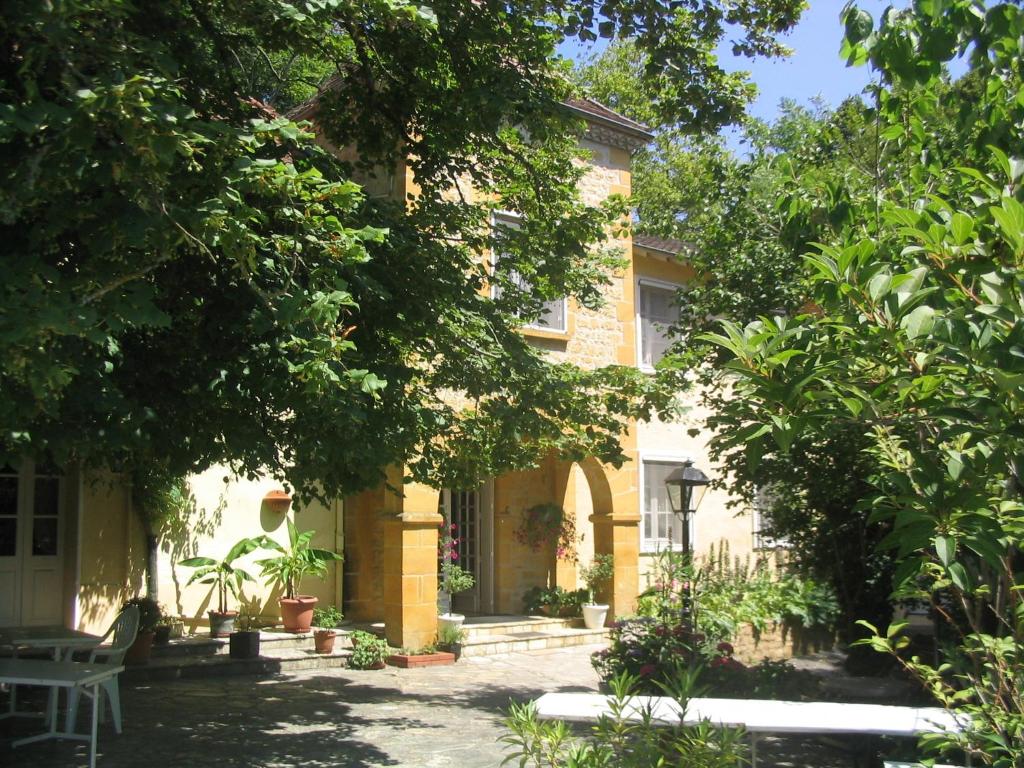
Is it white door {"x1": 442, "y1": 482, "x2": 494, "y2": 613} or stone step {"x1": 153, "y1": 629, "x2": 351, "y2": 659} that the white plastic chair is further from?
white door {"x1": 442, "y1": 482, "x2": 494, "y2": 613}

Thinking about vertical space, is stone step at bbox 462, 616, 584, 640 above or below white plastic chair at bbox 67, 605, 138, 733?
below

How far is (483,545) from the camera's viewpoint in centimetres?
1551

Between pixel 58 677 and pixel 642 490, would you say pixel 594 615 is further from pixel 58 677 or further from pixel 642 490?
pixel 58 677

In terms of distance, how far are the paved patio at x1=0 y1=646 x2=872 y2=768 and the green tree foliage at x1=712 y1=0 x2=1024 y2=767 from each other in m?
4.73

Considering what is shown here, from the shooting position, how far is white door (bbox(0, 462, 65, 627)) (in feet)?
36.1

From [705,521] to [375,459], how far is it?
12227 mm

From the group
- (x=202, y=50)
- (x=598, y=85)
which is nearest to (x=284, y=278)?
(x=202, y=50)

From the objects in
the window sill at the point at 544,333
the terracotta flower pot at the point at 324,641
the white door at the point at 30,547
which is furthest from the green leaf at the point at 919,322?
the window sill at the point at 544,333

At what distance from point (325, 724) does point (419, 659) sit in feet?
11.0

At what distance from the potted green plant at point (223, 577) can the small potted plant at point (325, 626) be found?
1079 millimetres

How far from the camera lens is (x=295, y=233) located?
5176mm

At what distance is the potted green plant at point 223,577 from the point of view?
39.4 feet

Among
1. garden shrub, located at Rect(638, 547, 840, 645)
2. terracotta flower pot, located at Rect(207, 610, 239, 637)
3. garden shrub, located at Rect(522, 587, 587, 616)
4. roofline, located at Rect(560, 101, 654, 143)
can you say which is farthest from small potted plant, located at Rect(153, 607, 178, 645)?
roofline, located at Rect(560, 101, 654, 143)

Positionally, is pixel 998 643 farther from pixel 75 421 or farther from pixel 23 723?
pixel 23 723
